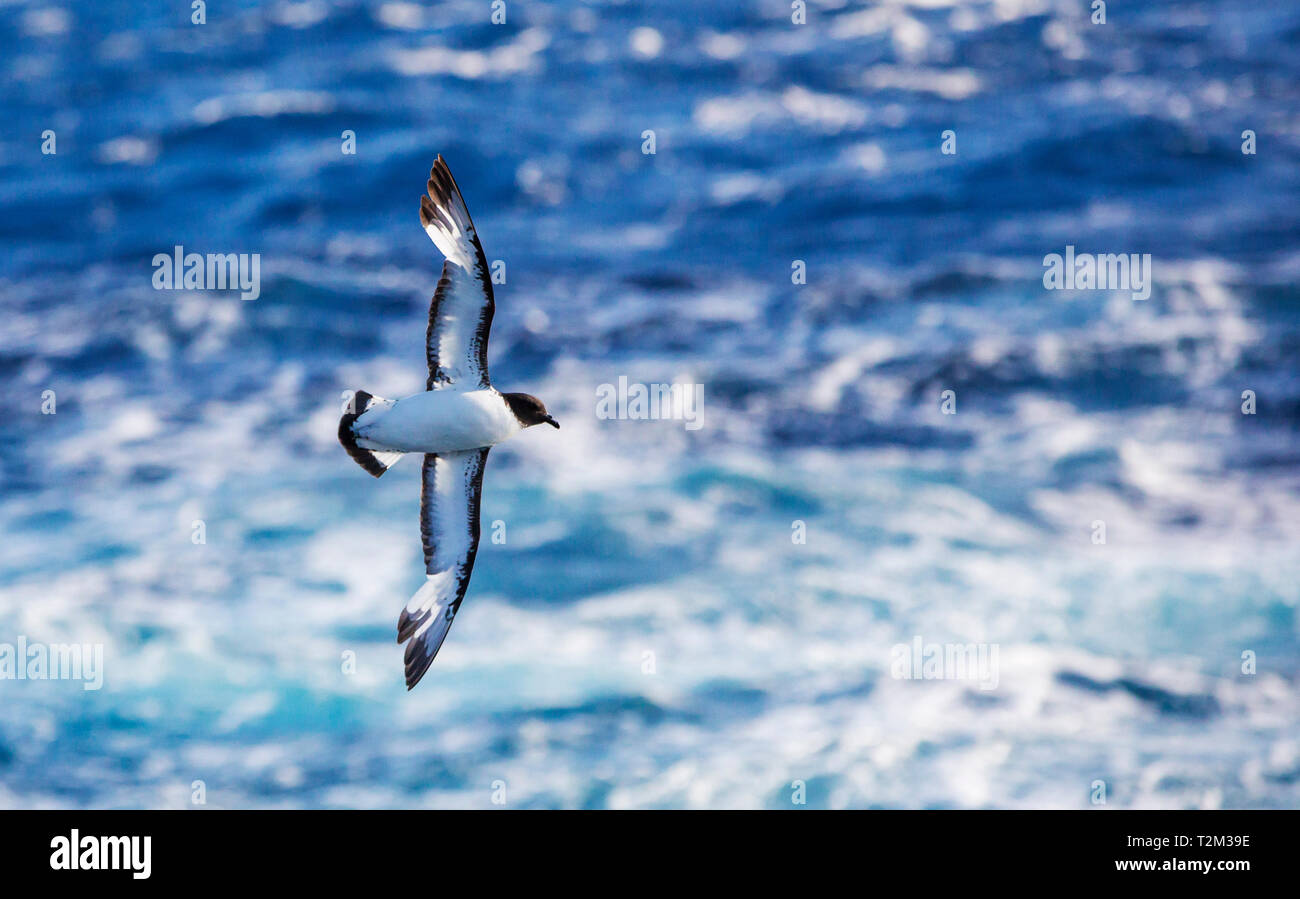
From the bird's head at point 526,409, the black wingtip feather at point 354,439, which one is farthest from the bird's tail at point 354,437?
the bird's head at point 526,409

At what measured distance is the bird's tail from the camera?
10781 mm

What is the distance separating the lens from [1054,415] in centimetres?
2905

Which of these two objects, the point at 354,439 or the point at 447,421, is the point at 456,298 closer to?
the point at 447,421

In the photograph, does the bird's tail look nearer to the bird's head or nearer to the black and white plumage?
the black and white plumage

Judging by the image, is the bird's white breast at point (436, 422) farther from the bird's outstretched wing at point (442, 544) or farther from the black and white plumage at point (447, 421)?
the bird's outstretched wing at point (442, 544)

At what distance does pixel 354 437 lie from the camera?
35.5 ft

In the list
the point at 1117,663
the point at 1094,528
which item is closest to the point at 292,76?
the point at 1094,528

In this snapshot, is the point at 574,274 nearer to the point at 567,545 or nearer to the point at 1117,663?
the point at 567,545

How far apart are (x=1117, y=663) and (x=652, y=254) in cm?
1440

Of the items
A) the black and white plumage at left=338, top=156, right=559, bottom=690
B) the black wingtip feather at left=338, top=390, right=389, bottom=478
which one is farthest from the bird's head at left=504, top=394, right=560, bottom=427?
the black wingtip feather at left=338, top=390, right=389, bottom=478

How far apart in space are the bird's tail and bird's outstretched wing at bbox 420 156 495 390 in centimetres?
63

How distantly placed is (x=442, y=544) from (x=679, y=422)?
55.1ft

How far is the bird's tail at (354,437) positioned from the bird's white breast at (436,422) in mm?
50

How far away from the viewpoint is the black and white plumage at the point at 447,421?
10.9m
